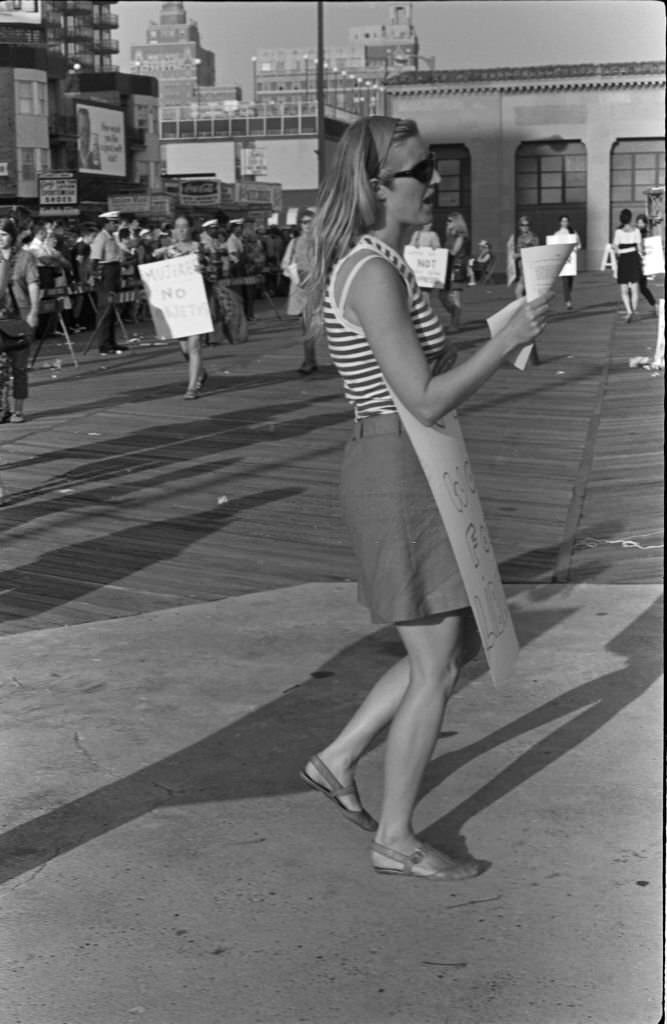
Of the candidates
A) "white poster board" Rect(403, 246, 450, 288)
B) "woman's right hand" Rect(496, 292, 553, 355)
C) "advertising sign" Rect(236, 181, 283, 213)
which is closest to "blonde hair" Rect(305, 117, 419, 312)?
"woman's right hand" Rect(496, 292, 553, 355)

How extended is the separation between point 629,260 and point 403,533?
2216 cm

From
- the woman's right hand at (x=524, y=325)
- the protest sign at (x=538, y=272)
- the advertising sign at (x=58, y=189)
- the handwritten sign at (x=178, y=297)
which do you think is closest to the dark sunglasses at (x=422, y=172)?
the protest sign at (x=538, y=272)

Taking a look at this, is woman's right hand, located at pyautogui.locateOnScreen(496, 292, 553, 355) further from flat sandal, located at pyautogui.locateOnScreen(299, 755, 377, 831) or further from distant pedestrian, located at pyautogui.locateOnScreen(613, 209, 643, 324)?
distant pedestrian, located at pyautogui.locateOnScreen(613, 209, 643, 324)

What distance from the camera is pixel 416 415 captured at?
13.2ft

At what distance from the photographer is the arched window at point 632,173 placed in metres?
72.2

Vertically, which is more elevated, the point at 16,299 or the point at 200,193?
the point at 200,193

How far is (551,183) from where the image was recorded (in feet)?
237

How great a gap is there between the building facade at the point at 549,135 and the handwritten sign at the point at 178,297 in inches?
2230

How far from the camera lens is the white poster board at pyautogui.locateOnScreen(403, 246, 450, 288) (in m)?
22.9

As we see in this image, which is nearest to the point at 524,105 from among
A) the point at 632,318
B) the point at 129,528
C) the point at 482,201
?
the point at 482,201

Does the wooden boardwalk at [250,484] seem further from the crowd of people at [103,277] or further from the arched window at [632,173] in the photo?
the arched window at [632,173]

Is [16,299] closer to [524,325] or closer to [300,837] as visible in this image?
[300,837]

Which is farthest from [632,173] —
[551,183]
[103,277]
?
[103,277]

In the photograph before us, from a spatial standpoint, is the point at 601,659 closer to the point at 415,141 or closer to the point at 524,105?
the point at 415,141
